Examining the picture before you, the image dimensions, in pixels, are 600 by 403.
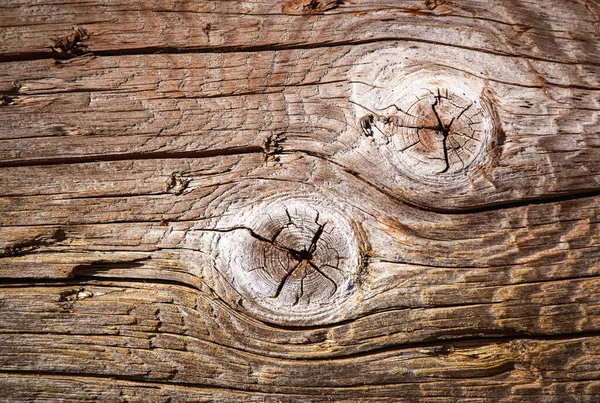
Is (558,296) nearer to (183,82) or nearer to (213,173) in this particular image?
(213,173)

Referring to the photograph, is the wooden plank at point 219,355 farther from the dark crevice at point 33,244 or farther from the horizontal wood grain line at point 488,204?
the horizontal wood grain line at point 488,204

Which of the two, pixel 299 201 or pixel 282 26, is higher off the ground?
pixel 282 26

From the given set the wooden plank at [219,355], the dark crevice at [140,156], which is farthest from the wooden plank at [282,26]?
the wooden plank at [219,355]

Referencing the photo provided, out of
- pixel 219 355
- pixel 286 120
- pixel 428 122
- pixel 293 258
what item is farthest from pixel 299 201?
pixel 219 355

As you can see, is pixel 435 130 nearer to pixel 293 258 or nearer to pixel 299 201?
pixel 299 201

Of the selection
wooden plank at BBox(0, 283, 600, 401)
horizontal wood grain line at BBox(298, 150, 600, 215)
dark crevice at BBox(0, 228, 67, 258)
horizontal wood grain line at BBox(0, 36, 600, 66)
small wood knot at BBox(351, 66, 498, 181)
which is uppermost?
horizontal wood grain line at BBox(0, 36, 600, 66)

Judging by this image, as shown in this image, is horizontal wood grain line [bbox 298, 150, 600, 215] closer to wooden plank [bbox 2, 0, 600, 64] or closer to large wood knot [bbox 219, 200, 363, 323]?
large wood knot [bbox 219, 200, 363, 323]

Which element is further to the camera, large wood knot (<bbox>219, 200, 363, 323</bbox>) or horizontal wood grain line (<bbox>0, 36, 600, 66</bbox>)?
horizontal wood grain line (<bbox>0, 36, 600, 66</bbox>)

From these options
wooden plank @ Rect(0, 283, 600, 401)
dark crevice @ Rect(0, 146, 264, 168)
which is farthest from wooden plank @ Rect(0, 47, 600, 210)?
wooden plank @ Rect(0, 283, 600, 401)
